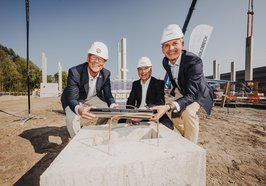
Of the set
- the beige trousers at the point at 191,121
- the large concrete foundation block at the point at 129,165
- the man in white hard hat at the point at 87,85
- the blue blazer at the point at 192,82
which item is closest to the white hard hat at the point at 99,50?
the man in white hard hat at the point at 87,85

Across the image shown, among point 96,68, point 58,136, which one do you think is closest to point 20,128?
point 58,136

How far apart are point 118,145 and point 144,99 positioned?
226 centimetres

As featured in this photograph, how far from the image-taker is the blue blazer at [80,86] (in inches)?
119

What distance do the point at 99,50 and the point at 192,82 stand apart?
1.69 m

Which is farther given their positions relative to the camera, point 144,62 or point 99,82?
point 144,62

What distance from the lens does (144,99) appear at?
3670 mm

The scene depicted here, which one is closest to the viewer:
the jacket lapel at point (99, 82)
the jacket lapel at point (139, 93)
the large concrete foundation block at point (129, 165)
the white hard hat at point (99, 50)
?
the large concrete foundation block at point (129, 165)

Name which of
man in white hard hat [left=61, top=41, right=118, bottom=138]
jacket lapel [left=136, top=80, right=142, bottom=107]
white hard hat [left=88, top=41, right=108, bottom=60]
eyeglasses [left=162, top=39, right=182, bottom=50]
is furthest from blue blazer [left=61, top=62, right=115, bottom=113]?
eyeglasses [left=162, top=39, right=182, bottom=50]

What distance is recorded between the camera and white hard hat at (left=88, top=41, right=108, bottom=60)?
9.83 ft

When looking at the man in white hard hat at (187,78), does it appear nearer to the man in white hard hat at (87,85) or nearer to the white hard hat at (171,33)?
the white hard hat at (171,33)

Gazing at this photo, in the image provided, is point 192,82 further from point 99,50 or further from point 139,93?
point 99,50

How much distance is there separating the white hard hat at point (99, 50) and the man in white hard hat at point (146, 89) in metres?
1.00

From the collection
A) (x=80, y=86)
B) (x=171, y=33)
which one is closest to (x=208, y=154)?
(x=171, y=33)

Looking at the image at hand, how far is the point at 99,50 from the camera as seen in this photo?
3.01 metres
